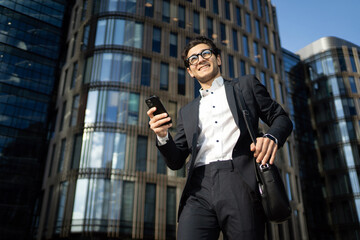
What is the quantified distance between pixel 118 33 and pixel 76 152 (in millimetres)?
9383

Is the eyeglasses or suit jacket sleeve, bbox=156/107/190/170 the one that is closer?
suit jacket sleeve, bbox=156/107/190/170

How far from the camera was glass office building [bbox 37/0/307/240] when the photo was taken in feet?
64.5

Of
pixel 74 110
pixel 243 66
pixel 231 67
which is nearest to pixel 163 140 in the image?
pixel 74 110

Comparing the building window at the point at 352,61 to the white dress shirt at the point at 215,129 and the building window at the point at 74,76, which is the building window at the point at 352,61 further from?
the white dress shirt at the point at 215,129

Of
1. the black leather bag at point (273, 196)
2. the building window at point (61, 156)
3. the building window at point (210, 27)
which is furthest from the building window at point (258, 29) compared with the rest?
the black leather bag at point (273, 196)

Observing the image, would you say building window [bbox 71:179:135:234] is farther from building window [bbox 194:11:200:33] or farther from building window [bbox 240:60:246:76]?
building window [bbox 240:60:246:76]

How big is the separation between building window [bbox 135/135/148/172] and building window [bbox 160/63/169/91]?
174 inches

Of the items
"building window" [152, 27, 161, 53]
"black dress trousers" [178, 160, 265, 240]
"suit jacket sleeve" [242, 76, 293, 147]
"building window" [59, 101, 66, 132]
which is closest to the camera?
"black dress trousers" [178, 160, 265, 240]

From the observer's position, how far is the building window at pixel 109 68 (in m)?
22.9

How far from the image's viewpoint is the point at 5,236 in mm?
24578

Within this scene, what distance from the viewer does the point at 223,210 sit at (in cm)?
222

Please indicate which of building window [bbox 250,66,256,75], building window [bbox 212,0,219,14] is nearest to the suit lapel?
building window [bbox 250,66,256,75]

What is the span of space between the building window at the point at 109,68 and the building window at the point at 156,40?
8.30 feet

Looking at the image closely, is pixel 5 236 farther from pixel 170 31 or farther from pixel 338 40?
pixel 338 40
